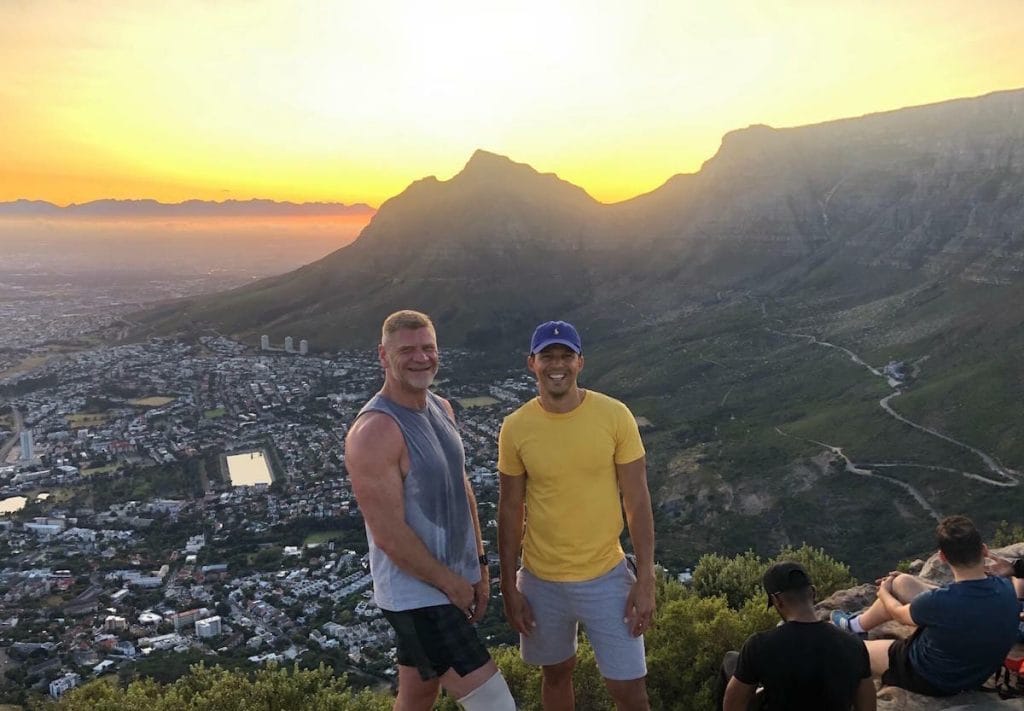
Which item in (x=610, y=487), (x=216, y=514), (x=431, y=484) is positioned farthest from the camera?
(x=216, y=514)

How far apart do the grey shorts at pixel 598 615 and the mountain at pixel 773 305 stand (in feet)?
95.0

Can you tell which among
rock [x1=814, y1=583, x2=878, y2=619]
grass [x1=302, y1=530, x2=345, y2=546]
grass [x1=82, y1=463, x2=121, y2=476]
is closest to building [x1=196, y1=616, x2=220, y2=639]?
grass [x1=302, y1=530, x2=345, y2=546]

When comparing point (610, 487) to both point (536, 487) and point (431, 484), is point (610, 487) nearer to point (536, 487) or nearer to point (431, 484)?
point (536, 487)

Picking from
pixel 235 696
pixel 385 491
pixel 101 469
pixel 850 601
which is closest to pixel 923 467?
pixel 850 601

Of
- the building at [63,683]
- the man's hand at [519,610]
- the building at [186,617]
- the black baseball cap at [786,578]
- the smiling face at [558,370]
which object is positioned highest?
the smiling face at [558,370]

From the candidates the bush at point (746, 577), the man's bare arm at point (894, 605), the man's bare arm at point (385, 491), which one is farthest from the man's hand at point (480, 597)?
the bush at point (746, 577)

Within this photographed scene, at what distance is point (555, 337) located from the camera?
495 cm

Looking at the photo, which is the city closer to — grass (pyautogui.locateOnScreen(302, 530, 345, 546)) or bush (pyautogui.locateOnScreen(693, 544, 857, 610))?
grass (pyautogui.locateOnScreen(302, 530, 345, 546))

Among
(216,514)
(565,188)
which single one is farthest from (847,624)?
(565,188)

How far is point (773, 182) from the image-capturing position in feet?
418

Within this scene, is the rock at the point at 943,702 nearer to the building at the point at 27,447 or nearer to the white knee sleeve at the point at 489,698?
the white knee sleeve at the point at 489,698

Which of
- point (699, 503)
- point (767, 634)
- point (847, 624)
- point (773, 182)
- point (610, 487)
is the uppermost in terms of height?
point (773, 182)

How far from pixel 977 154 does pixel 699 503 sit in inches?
3451

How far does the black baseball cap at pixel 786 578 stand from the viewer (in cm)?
463
